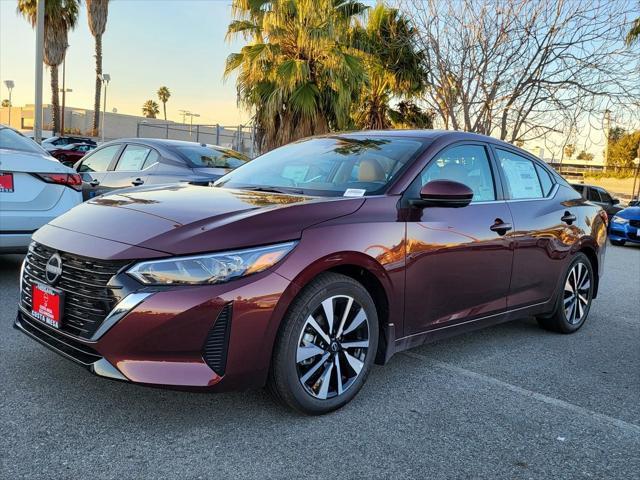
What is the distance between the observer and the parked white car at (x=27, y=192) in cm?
501

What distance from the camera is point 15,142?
221 inches

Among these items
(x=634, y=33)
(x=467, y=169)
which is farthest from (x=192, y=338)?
(x=634, y=33)

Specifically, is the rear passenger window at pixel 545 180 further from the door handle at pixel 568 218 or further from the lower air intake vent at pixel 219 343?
the lower air intake vent at pixel 219 343

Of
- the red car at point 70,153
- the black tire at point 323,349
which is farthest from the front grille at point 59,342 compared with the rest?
the red car at point 70,153

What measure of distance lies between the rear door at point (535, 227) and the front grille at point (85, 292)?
2.77 m

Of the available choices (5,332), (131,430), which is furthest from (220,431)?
(5,332)

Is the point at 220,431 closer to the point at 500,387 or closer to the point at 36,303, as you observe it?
the point at 36,303

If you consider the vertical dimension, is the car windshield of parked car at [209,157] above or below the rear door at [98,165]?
above

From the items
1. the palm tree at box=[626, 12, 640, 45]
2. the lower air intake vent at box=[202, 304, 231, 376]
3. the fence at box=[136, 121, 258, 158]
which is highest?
the palm tree at box=[626, 12, 640, 45]

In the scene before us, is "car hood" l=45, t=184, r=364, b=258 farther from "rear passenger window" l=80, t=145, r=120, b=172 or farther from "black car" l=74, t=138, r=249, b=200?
"rear passenger window" l=80, t=145, r=120, b=172

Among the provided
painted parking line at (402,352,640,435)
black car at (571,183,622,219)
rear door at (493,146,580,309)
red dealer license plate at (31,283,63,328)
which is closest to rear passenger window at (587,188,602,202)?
black car at (571,183,622,219)

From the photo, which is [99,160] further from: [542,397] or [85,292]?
[542,397]

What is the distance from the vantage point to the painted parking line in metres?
3.15

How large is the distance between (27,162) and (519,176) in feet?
13.9
